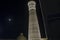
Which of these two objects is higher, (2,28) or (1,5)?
(1,5)

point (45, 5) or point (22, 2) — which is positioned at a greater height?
point (22, 2)

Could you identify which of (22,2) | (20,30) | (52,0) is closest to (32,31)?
(52,0)

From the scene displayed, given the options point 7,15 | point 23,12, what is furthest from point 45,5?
point 7,15

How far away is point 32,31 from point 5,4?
75cm

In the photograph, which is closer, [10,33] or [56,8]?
[56,8]

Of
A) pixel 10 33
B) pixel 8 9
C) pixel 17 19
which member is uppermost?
pixel 8 9

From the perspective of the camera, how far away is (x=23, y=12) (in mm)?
1358

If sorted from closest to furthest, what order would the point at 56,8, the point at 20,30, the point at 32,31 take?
the point at 32,31 → the point at 56,8 → the point at 20,30

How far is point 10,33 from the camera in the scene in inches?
52.1

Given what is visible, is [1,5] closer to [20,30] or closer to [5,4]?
[5,4]

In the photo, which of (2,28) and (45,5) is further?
(2,28)

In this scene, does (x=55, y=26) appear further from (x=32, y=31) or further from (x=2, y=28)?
(x=2, y=28)

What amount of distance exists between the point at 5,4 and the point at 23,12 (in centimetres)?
23

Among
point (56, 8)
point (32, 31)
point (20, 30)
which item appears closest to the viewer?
point (32, 31)
